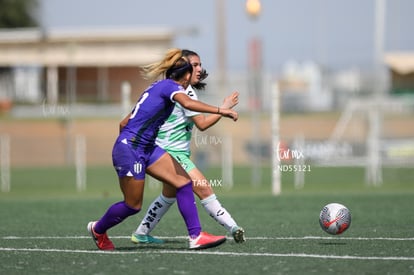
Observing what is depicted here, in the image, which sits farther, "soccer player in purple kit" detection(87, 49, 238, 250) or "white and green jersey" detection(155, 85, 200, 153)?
"white and green jersey" detection(155, 85, 200, 153)

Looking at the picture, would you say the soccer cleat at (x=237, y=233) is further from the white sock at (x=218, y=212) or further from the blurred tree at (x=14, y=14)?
the blurred tree at (x=14, y=14)

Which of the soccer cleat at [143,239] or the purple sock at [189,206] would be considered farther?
the soccer cleat at [143,239]

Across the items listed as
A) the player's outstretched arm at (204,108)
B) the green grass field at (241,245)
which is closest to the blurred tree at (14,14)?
the green grass field at (241,245)

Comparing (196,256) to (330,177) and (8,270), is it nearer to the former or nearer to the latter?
(8,270)

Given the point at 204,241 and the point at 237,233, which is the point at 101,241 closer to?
the point at 204,241

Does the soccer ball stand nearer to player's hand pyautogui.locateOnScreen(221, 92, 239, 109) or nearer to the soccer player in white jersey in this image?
the soccer player in white jersey

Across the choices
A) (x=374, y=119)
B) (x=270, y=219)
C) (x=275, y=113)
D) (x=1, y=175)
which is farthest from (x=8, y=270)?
(x=1, y=175)

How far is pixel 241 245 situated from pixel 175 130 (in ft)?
5.18

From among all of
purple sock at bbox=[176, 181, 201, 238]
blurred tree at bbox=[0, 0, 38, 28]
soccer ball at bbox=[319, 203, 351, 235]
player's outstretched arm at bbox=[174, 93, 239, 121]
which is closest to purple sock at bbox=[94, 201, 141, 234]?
→ purple sock at bbox=[176, 181, 201, 238]

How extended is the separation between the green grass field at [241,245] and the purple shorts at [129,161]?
0.87 m

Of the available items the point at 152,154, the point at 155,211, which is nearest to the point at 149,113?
the point at 152,154

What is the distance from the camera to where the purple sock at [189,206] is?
10.8m

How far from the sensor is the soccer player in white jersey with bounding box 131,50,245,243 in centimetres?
1114

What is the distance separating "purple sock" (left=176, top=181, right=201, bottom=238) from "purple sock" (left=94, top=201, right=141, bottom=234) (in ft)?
1.62
